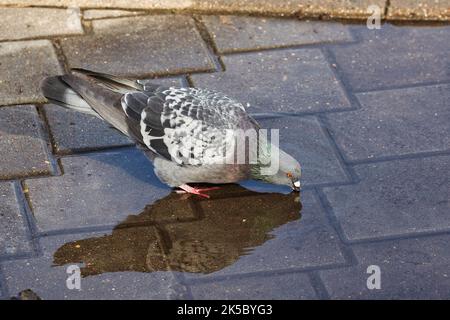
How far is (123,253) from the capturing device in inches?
216

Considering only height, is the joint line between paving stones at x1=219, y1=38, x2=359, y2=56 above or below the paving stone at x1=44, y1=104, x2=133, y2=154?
above

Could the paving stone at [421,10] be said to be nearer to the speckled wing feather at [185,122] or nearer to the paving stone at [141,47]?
the paving stone at [141,47]

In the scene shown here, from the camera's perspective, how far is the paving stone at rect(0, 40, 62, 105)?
675cm

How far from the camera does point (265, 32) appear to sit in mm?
7551

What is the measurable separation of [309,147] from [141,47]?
1.73m

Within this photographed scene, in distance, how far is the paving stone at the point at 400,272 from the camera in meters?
5.18

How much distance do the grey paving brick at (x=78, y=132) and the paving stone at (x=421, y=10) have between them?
2.72 metres

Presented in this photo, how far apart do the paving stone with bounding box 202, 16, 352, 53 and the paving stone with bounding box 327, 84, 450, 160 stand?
0.85 m

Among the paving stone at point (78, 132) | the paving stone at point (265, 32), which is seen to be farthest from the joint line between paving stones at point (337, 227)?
the paving stone at point (265, 32)

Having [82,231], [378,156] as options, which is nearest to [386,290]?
[378,156]

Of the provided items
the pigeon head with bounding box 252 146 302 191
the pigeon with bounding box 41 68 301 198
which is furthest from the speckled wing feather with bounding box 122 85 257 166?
the pigeon head with bounding box 252 146 302 191

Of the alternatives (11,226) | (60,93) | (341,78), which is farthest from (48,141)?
(341,78)

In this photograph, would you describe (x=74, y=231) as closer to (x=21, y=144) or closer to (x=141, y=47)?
(x=21, y=144)

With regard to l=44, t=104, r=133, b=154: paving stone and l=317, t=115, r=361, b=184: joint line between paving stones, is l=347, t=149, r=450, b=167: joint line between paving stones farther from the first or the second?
l=44, t=104, r=133, b=154: paving stone
